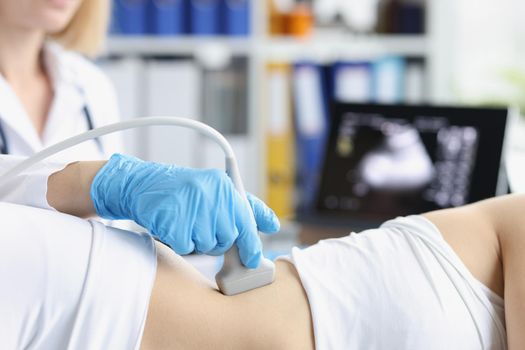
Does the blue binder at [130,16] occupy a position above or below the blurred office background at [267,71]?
above

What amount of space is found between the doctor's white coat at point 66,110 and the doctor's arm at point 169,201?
15.1 inches

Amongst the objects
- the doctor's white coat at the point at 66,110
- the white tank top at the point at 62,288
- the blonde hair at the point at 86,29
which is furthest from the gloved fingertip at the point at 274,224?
the blonde hair at the point at 86,29

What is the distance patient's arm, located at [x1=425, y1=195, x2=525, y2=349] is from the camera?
3.52 ft

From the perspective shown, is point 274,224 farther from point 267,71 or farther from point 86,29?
point 267,71

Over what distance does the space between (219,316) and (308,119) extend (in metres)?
2.20

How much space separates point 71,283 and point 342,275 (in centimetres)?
39

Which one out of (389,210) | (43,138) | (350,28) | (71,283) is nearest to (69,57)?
(43,138)

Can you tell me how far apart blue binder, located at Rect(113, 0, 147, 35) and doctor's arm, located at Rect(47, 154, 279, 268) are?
7.24 feet

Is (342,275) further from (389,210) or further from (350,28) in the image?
(350,28)

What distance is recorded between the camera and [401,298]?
3.54 feet

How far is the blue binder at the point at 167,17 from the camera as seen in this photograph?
10.4 feet

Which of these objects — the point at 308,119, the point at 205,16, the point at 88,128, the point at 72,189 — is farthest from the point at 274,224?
the point at 205,16

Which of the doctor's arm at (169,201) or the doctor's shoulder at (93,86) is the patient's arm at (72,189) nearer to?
the doctor's arm at (169,201)

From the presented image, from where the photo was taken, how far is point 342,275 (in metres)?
1.11
